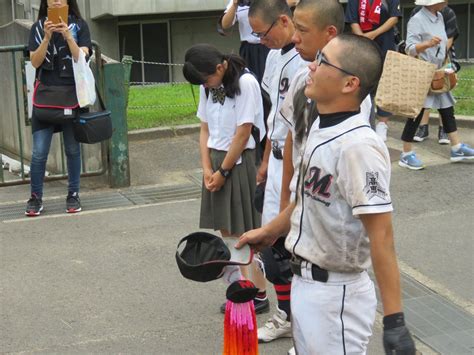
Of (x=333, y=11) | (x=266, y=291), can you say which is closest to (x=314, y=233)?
(x=333, y=11)

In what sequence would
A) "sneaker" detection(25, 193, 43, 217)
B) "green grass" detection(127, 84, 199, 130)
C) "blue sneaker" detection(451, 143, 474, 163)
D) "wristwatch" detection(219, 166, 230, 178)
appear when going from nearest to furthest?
"wristwatch" detection(219, 166, 230, 178) < "sneaker" detection(25, 193, 43, 217) < "blue sneaker" detection(451, 143, 474, 163) < "green grass" detection(127, 84, 199, 130)

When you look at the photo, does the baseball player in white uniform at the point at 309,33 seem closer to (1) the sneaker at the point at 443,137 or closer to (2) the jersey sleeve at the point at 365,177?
(2) the jersey sleeve at the point at 365,177

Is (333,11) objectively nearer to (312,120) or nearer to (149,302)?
(312,120)

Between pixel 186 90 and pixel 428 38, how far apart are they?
6354 millimetres

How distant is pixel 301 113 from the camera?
12.2 feet

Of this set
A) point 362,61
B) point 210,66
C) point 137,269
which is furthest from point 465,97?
point 362,61

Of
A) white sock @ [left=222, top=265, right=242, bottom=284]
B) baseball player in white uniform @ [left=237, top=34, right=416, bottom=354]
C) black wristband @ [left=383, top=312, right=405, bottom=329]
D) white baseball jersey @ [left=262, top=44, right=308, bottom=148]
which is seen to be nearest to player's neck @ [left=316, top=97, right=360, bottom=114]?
baseball player in white uniform @ [left=237, top=34, right=416, bottom=354]

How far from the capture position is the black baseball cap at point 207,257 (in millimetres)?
3481

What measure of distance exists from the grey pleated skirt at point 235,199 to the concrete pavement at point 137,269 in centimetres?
54

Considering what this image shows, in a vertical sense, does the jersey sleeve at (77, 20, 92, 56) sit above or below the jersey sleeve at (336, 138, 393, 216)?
above

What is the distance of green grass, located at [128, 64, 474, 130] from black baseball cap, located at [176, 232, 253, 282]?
20.1 feet

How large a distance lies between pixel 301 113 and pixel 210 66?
3.70ft

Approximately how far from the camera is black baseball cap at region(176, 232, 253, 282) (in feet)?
11.4

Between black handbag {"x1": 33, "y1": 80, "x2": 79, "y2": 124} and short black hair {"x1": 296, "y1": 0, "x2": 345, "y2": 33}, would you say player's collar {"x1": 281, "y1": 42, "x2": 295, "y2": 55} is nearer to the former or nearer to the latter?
short black hair {"x1": 296, "y1": 0, "x2": 345, "y2": 33}
